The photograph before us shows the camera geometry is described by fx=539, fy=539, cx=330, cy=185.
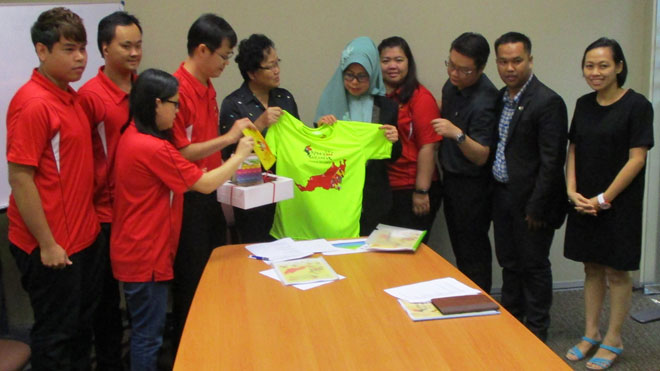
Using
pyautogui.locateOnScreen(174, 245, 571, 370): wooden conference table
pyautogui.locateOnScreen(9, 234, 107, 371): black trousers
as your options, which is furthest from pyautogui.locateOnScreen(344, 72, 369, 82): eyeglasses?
pyautogui.locateOnScreen(9, 234, 107, 371): black trousers

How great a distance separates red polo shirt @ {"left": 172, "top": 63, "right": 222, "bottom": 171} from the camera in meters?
2.22

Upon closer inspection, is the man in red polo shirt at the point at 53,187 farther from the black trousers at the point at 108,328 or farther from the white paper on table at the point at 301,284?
the white paper on table at the point at 301,284

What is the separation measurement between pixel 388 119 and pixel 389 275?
981 millimetres

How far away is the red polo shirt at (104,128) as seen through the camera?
2.20 metres

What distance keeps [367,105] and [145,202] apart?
119 centimetres

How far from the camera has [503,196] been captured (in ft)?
8.93

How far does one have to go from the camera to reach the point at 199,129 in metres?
2.33

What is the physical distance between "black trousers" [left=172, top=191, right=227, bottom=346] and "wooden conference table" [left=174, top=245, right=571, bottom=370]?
508mm

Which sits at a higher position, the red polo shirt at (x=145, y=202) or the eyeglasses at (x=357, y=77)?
the eyeglasses at (x=357, y=77)

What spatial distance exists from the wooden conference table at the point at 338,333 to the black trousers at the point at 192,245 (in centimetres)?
51

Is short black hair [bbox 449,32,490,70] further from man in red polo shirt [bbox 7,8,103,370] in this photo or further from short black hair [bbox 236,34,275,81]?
man in red polo shirt [bbox 7,8,103,370]

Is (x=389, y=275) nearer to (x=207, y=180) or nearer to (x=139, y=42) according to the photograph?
(x=207, y=180)

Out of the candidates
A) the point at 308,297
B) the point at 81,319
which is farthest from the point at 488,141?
the point at 81,319

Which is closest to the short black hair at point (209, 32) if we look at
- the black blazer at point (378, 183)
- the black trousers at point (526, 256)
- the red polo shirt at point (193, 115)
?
the red polo shirt at point (193, 115)
